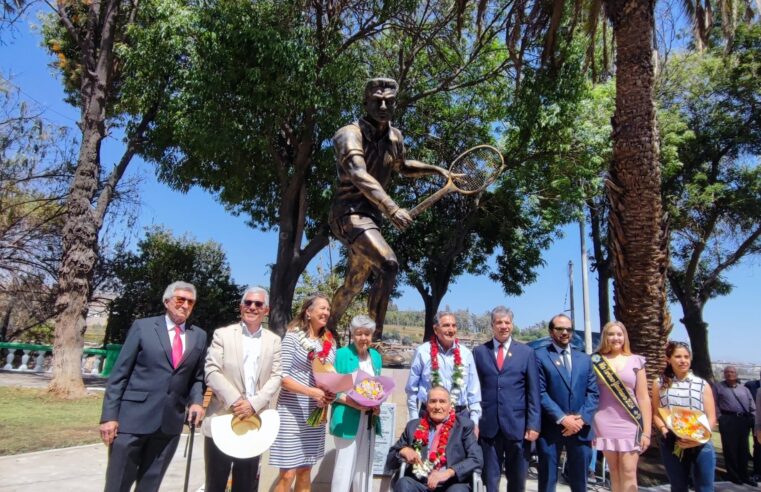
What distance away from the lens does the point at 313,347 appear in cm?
426

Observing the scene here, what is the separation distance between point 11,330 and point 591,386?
99.5 feet

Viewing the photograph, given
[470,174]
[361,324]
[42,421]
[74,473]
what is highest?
[470,174]

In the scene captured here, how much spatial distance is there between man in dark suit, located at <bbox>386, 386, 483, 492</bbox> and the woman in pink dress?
1318 millimetres

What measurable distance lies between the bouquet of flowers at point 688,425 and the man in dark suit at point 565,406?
2.31 feet

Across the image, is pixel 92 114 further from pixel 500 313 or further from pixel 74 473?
pixel 500 313

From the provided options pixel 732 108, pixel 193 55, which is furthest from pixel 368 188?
pixel 732 108

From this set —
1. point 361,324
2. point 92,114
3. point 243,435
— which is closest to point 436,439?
point 361,324

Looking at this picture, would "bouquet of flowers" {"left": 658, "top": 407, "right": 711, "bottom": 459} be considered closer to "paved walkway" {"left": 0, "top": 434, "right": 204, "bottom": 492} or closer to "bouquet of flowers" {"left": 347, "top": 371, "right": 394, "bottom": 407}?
"bouquet of flowers" {"left": 347, "top": 371, "right": 394, "bottom": 407}

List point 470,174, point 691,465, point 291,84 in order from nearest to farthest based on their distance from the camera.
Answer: point 691,465, point 470,174, point 291,84

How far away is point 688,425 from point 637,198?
4.93 metres

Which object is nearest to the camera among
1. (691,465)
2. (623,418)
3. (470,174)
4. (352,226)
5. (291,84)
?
(623,418)

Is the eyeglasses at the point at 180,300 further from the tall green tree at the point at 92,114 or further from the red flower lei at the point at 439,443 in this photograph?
the tall green tree at the point at 92,114

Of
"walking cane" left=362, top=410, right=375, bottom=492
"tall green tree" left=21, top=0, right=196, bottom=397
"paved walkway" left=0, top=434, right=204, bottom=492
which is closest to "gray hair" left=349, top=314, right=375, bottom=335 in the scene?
"walking cane" left=362, top=410, right=375, bottom=492

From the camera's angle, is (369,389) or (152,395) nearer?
(152,395)
